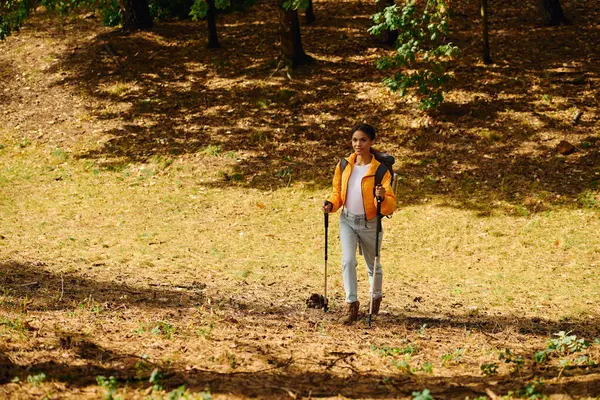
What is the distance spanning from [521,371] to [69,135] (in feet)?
46.6

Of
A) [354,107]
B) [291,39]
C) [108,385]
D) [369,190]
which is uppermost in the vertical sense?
[291,39]

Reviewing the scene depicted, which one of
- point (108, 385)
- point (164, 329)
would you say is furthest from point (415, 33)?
point (108, 385)

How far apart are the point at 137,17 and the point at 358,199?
1744cm

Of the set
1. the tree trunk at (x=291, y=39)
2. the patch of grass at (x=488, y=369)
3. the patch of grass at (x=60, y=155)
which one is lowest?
the patch of grass at (x=60, y=155)

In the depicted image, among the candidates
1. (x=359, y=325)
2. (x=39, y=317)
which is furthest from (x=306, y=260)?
(x=39, y=317)

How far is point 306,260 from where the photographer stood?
35.2 ft

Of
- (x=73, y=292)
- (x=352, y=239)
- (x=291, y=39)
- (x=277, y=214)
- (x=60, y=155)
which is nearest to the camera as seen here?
(x=352, y=239)

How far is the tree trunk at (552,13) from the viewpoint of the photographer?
18500 millimetres

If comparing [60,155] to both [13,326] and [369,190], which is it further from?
[369,190]

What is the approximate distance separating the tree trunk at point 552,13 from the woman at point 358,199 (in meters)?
14.2

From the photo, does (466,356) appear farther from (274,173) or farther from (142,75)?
(142,75)

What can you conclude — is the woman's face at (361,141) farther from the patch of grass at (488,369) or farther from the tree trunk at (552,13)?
the tree trunk at (552,13)

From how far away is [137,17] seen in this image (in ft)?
71.8

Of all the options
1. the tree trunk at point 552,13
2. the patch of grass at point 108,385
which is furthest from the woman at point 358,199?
the tree trunk at point 552,13
